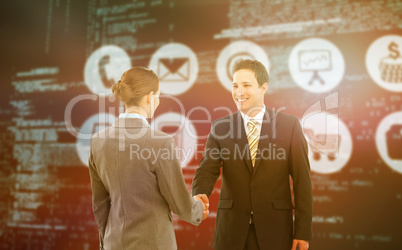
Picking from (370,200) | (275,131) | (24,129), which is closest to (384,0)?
(370,200)

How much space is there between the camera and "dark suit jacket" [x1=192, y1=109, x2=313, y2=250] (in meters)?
1.43

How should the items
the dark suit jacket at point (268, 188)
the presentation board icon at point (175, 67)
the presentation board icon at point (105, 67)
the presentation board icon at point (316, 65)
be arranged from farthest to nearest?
1. the presentation board icon at point (105, 67)
2. the presentation board icon at point (175, 67)
3. the presentation board icon at point (316, 65)
4. the dark suit jacket at point (268, 188)

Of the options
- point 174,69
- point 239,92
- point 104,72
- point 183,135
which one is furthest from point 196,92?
point 239,92

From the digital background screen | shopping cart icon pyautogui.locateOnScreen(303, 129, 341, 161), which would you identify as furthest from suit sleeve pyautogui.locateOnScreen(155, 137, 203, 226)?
shopping cart icon pyautogui.locateOnScreen(303, 129, 341, 161)

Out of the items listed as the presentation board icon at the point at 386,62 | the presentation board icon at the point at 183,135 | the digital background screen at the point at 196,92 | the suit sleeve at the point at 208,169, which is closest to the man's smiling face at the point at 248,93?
the suit sleeve at the point at 208,169

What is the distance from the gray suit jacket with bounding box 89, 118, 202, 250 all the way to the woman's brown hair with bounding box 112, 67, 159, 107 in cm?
10

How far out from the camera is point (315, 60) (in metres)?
2.64

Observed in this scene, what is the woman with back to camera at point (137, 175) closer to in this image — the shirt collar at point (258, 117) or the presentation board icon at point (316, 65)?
the shirt collar at point (258, 117)

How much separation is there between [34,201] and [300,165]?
9.70ft

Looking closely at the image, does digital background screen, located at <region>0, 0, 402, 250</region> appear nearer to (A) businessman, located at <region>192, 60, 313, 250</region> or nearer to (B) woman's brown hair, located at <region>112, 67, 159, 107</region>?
(A) businessman, located at <region>192, 60, 313, 250</region>

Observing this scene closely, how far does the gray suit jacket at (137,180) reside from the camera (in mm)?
1203

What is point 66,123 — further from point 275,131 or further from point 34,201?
point 275,131

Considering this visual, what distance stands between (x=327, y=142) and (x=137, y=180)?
1931 mm

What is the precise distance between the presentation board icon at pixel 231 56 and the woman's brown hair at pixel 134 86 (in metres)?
1.60
